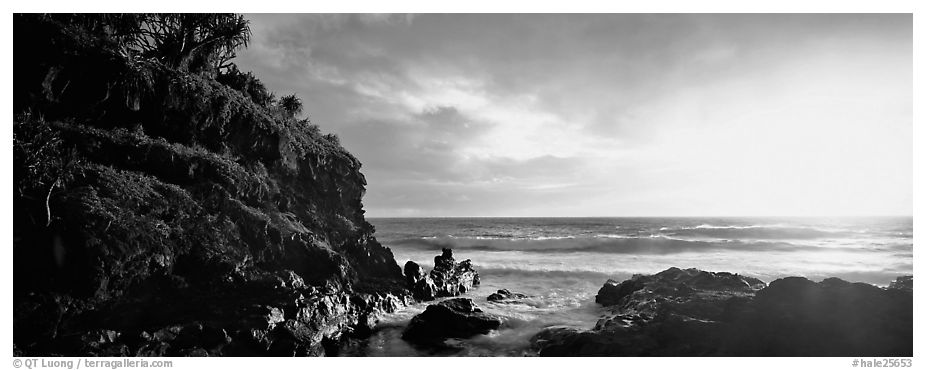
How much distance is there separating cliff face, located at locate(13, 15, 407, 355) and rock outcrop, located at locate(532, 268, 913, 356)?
6941mm

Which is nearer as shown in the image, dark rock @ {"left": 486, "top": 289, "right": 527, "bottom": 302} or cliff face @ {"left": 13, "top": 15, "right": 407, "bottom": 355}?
cliff face @ {"left": 13, "top": 15, "right": 407, "bottom": 355}

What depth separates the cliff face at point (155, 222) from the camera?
26.2 ft

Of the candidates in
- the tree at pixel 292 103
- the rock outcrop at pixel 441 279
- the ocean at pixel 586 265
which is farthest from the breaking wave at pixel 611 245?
the tree at pixel 292 103

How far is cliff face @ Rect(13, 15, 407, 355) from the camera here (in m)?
7.98

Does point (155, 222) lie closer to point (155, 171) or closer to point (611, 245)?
point (155, 171)

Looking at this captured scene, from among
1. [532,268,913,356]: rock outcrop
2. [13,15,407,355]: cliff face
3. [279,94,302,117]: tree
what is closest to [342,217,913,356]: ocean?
[532,268,913,356]: rock outcrop

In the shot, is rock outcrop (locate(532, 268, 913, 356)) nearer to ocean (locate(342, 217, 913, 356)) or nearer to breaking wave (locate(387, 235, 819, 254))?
ocean (locate(342, 217, 913, 356))

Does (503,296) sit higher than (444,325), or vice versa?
(444,325)

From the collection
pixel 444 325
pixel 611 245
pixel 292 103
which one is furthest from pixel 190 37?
pixel 611 245

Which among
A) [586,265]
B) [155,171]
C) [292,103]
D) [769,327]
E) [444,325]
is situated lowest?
[586,265]

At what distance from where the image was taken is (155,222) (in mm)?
9484

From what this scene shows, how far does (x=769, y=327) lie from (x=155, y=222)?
14.7 meters

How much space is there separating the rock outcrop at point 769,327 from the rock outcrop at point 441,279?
6336mm

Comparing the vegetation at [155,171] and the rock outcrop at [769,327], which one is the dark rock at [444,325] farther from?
the vegetation at [155,171]
